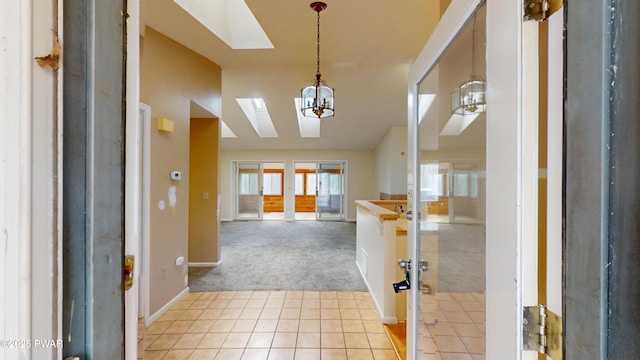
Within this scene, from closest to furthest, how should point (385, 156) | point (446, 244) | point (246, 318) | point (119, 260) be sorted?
point (119, 260)
point (446, 244)
point (246, 318)
point (385, 156)

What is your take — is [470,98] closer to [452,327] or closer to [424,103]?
[424,103]

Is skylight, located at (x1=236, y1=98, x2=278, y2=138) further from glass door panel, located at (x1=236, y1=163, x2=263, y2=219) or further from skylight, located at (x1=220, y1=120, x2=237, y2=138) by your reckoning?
glass door panel, located at (x1=236, y1=163, x2=263, y2=219)

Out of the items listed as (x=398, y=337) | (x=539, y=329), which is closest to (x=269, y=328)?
(x=398, y=337)

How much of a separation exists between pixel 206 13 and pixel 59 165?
116 inches

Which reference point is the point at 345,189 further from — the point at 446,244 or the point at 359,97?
the point at 446,244

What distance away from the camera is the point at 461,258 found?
120 centimetres

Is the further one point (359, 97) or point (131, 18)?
point (359, 97)

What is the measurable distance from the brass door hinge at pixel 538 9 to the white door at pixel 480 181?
0.05 feet

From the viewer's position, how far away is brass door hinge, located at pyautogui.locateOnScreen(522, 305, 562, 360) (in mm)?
588

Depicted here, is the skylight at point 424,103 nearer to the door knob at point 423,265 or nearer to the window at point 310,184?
the door knob at point 423,265

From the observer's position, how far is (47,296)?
0.46 m

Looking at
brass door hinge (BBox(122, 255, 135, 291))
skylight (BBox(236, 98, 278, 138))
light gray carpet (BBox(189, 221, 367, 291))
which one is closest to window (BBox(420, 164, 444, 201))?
brass door hinge (BBox(122, 255, 135, 291))

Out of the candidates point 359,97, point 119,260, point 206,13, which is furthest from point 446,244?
point 359,97

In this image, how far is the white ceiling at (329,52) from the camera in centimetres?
255
